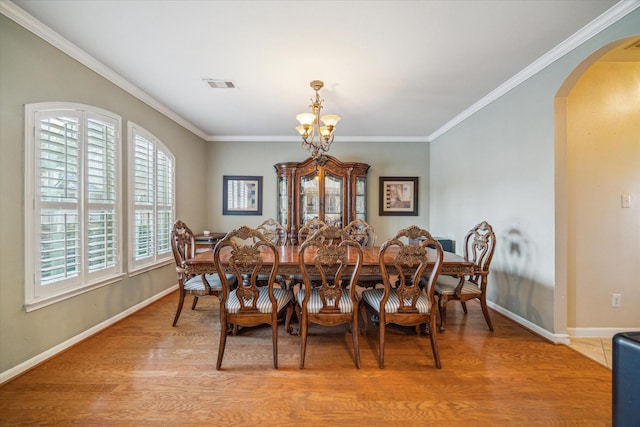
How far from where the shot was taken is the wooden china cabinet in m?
4.44

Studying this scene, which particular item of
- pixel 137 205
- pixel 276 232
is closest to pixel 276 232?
pixel 276 232

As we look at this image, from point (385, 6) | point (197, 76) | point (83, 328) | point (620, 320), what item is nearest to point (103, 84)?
point (197, 76)

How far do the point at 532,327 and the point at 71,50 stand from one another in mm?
4796

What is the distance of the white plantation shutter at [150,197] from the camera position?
2938 millimetres

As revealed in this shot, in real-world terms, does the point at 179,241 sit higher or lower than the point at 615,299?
higher

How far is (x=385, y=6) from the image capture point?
1.70 metres

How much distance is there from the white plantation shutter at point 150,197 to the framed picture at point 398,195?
3.46 metres

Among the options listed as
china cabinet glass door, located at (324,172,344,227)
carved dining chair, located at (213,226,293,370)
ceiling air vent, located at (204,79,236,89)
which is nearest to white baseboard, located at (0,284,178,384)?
carved dining chair, located at (213,226,293,370)

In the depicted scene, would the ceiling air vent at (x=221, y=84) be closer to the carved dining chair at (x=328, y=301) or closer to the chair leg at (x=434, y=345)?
the carved dining chair at (x=328, y=301)

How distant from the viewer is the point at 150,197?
3.20 m

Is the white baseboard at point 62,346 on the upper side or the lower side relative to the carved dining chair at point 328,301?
lower

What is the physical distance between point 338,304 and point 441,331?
4.09 feet

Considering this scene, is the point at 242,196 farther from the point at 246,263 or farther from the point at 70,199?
the point at 246,263

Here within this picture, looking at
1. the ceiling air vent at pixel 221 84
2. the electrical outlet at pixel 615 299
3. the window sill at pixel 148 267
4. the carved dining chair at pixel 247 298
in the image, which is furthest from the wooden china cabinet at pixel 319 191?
the electrical outlet at pixel 615 299
